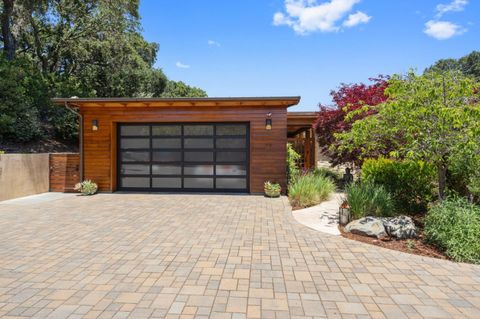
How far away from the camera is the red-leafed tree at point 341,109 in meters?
10.5

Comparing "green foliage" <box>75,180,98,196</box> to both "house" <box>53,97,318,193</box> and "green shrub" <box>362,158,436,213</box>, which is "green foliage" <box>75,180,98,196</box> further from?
"green shrub" <box>362,158,436,213</box>

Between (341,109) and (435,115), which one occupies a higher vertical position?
(341,109)

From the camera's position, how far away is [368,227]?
5.15 meters

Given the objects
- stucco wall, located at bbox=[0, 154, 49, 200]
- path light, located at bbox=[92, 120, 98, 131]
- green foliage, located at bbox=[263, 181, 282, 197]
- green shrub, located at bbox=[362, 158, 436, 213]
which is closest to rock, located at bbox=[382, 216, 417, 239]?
green shrub, located at bbox=[362, 158, 436, 213]

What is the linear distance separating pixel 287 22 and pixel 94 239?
9661 millimetres

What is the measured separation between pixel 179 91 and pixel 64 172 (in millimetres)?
22068

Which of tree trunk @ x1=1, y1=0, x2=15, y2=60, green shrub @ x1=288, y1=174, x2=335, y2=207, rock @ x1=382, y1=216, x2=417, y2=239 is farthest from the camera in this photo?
tree trunk @ x1=1, y1=0, x2=15, y2=60

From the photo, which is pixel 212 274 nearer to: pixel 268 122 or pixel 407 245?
pixel 407 245

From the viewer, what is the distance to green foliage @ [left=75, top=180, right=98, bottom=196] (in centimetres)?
959

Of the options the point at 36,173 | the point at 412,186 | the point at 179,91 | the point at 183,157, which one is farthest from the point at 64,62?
the point at 412,186

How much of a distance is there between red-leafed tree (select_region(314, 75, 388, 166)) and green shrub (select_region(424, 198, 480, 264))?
558 cm

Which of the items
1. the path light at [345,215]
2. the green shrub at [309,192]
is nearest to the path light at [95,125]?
the green shrub at [309,192]

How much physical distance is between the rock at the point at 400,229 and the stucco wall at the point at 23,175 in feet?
32.1

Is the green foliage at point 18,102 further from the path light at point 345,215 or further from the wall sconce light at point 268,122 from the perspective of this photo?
the path light at point 345,215
